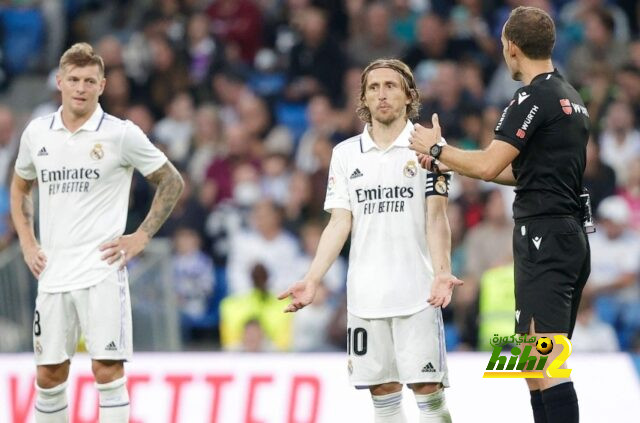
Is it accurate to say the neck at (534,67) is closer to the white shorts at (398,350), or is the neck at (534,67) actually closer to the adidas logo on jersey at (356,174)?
the adidas logo on jersey at (356,174)

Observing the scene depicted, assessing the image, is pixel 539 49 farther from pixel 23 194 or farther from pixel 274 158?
pixel 274 158

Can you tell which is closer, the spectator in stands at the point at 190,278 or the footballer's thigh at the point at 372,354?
the footballer's thigh at the point at 372,354

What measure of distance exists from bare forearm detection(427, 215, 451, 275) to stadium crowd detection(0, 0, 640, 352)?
4.30 metres

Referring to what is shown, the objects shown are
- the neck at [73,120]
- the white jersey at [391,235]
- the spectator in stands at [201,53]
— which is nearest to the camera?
the white jersey at [391,235]

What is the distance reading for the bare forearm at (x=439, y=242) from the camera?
7.72 metres

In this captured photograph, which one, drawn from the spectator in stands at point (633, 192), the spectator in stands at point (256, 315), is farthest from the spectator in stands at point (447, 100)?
the spectator in stands at point (256, 315)

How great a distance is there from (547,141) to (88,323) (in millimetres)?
2798

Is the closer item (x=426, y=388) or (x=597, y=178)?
(x=426, y=388)

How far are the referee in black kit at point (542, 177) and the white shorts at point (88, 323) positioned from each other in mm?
2028

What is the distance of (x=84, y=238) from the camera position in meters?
Answer: 8.27

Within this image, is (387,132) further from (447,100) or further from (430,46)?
(430,46)

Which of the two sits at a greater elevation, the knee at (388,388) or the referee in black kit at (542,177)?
the referee in black kit at (542,177)

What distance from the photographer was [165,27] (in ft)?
53.9

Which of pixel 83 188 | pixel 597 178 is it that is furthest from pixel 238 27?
pixel 83 188
